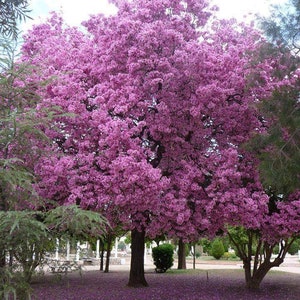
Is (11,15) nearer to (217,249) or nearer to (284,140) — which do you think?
(284,140)

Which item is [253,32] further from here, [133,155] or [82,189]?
[82,189]

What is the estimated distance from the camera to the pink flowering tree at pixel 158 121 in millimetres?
11852

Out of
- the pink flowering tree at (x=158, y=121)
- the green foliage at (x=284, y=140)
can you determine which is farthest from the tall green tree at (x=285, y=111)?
the pink flowering tree at (x=158, y=121)

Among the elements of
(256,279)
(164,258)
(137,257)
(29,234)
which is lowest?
(256,279)

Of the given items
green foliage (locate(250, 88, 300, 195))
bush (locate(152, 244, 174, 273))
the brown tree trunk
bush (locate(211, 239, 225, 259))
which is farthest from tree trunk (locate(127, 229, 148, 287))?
bush (locate(211, 239, 225, 259))

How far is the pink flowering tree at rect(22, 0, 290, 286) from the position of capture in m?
11.9

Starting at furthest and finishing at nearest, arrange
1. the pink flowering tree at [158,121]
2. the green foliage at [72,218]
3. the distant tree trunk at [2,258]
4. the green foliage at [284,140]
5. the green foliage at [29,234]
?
the pink flowering tree at [158,121], the green foliage at [284,140], the distant tree trunk at [2,258], the green foliage at [72,218], the green foliage at [29,234]

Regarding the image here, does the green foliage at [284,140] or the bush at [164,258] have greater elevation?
the green foliage at [284,140]

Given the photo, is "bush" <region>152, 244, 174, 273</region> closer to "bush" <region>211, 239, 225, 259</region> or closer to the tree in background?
the tree in background

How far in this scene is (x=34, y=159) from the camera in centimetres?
731

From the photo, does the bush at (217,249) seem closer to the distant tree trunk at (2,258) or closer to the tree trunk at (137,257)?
the tree trunk at (137,257)

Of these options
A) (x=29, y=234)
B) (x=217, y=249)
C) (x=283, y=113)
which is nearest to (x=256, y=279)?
(x=283, y=113)

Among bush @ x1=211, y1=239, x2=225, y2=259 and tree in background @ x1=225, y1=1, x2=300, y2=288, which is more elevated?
tree in background @ x1=225, y1=1, x2=300, y2=288

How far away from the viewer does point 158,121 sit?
1253 centimetres
